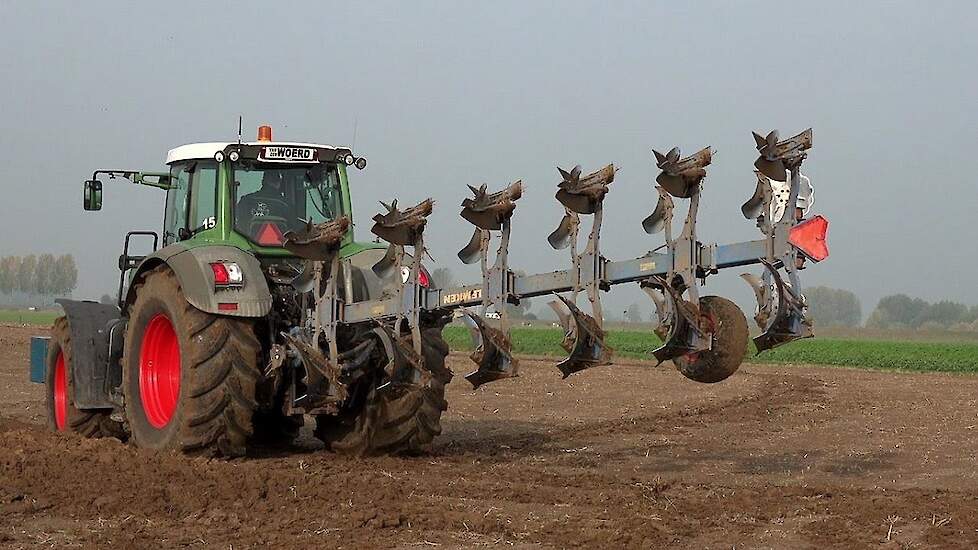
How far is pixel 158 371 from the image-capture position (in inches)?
372

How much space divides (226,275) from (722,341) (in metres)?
3.62

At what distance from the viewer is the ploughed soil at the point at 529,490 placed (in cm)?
611

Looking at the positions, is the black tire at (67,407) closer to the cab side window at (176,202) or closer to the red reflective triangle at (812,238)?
the cab side window at (176,202)

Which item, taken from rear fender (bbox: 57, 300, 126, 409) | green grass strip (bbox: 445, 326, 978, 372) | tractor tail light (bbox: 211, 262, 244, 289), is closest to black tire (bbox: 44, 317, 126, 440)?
rear fender (bbox: 57, 300, 126, 409)

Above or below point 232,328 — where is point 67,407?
below

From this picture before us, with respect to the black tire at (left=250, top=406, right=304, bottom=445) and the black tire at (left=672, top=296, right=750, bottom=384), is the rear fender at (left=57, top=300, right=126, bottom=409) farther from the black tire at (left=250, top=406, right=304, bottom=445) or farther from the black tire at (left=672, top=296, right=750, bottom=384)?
the black tire at (left=672, top=296, right=750, bottom=384)

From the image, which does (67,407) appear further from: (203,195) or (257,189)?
(257,189)

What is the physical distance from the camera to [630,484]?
7.77 meters

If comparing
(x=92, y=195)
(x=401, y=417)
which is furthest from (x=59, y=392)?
(x=401, y=417)

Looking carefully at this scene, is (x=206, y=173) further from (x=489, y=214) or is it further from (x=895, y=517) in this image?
(x=895, y=517)

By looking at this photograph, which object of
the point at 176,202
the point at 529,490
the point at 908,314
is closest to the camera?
the point at 529,490

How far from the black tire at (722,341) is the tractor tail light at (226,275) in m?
3.33

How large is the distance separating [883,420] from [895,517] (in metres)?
7.90

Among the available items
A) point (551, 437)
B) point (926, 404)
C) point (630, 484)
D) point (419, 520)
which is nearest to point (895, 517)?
point (630, 484)
